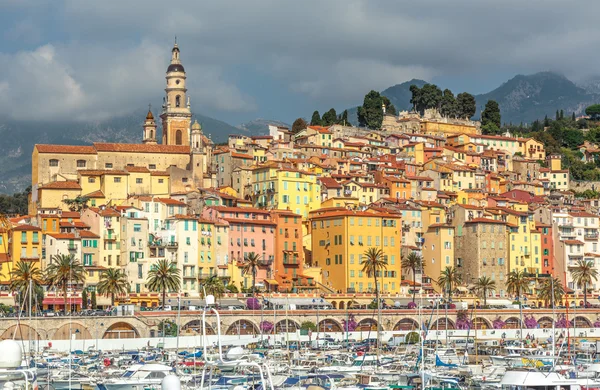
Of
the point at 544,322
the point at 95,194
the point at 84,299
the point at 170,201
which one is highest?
the point at 95,194

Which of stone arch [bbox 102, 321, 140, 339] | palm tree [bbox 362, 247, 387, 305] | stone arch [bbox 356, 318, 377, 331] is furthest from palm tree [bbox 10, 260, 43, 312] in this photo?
palm tree [bbox 362, 247, 387, 305]

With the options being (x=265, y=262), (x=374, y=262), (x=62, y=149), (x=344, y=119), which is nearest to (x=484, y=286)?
(x=374, y=262)

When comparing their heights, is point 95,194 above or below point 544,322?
above

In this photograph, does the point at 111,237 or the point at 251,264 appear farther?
the point at 251,264

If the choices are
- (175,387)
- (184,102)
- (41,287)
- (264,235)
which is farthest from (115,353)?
(184,102)

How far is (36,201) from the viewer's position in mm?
113000

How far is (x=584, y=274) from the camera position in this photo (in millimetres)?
109562

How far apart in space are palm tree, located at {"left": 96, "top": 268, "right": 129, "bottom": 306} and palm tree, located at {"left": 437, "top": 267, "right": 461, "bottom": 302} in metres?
31.6

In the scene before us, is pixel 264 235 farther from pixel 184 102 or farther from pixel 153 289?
pixel 184 102

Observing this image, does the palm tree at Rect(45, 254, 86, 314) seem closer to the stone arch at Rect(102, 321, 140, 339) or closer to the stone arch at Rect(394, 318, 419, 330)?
the stone arch at Rect(102, 321, 140, 339)

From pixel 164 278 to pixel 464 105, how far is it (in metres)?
101

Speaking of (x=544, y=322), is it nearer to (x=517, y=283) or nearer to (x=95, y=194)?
(x=517, y=283)

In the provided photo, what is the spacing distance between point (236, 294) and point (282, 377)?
43.7m

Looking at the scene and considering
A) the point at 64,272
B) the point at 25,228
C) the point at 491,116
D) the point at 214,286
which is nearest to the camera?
the point at 64,272
